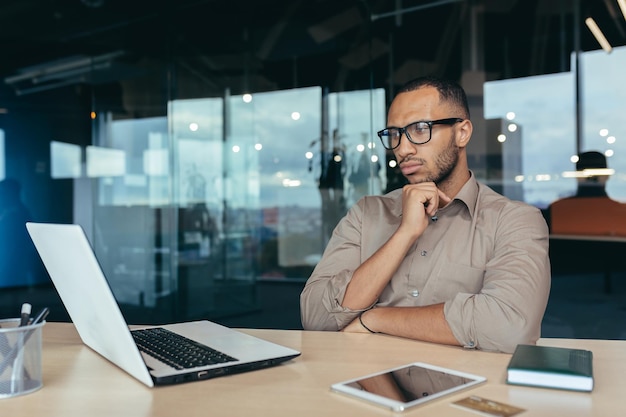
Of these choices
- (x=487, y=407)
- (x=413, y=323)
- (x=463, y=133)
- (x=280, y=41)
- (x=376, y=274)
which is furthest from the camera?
(x=280, y=41)

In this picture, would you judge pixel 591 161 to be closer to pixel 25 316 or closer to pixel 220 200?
pixel 220 200

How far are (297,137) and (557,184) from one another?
2.23 meters

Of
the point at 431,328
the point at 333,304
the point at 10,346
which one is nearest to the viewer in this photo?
the point at 10,346

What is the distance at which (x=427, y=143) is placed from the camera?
1864 millimetres

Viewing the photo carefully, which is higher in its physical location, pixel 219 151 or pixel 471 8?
pixel 471 8

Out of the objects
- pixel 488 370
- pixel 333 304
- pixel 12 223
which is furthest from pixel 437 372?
pixel 12 223

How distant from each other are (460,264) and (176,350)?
953 millimetres

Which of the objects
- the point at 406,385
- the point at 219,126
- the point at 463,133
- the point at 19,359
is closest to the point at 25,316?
the point at 19,359

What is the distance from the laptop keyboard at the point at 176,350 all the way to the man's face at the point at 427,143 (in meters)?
0.95

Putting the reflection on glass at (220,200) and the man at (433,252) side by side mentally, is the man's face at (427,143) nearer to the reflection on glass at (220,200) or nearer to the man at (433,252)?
the man at (433,252)

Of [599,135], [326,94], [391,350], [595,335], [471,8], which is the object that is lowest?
[595,335]

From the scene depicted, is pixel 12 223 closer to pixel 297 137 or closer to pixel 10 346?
pixel 297 137

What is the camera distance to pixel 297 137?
5168 mm

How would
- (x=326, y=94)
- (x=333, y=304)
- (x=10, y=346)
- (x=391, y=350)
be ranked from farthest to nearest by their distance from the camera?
(x=326, y=94) → (x=333, y=304) → (x=391, y=350) → (x=10, y=346)
